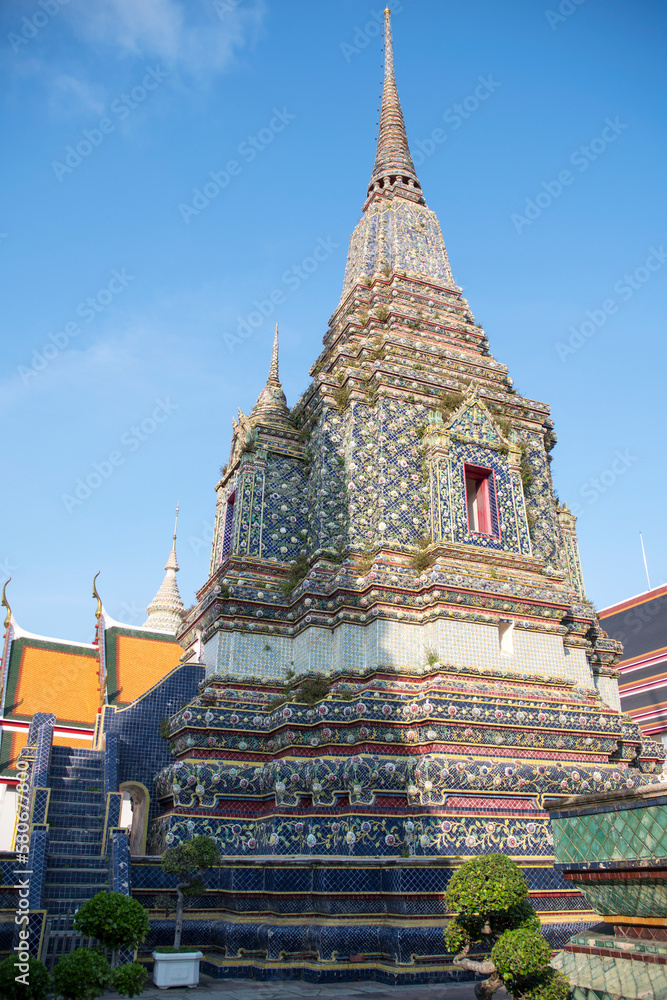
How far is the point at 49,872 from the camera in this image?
1004cm

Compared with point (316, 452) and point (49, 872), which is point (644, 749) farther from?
point (49, 872)

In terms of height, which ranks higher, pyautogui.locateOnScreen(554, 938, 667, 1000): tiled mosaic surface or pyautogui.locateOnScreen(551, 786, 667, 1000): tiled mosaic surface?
pyautogui.locateOnScreen(551, 786, 667, 1000): tiled mosaic surface

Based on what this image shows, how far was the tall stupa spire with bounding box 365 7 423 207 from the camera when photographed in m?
21.6

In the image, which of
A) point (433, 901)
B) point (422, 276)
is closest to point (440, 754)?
point (433, 901)

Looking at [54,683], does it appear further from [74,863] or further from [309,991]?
[309,991]

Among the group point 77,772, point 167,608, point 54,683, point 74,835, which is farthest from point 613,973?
point 167,608

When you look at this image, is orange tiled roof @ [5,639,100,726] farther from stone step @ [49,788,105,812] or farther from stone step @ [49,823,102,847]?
stone step @ [49,823,102,847]

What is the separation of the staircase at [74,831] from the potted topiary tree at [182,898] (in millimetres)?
1262

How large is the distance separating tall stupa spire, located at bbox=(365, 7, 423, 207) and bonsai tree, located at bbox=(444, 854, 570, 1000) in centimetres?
1869

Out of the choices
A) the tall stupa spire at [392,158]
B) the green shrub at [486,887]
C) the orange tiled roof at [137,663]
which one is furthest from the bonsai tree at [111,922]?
the tall stupa spire at [392,158]

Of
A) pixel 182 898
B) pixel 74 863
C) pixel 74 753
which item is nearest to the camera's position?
pixel 182 898

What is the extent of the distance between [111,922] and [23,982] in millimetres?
1748

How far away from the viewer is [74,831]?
11023 millimetres

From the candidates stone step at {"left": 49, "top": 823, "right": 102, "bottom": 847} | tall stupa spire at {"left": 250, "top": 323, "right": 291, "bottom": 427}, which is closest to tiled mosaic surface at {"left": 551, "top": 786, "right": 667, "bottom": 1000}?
stone step at {"left": 49, "top": 823, "right": 102, "bottom": 847}
